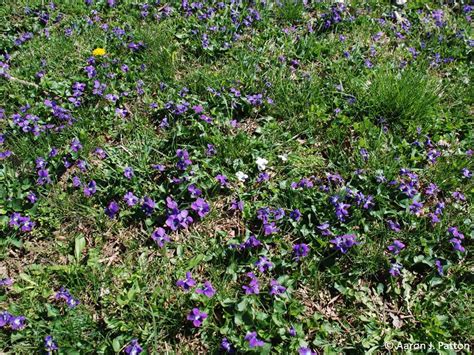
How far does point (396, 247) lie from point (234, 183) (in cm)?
125

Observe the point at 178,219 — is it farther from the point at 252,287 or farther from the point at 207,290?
the point at 252,287

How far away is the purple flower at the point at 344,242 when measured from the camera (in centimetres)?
288

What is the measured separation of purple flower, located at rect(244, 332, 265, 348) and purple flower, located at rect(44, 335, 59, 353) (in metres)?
1.10

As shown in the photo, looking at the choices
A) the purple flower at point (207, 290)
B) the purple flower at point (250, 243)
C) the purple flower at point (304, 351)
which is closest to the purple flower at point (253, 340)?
the purple flower at point (304, 351)

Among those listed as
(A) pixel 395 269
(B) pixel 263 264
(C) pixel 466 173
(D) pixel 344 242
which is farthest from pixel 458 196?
(B) pixel 263 264

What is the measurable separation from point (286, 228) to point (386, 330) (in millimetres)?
915

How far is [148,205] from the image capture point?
3.12 m

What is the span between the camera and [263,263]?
2826 millimetres

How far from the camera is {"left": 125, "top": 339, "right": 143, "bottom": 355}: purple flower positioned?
251 centimetres

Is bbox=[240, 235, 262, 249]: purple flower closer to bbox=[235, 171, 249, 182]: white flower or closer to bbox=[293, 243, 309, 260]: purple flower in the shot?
bbox=[293, 243, 309, 260]: purple flower

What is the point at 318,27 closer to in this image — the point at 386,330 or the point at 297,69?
the point at 297,69

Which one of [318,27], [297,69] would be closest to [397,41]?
[318,27]

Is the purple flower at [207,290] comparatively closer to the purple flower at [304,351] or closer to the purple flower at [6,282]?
the purple flower at [304,351]

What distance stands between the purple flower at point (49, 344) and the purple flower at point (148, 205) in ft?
3.28
